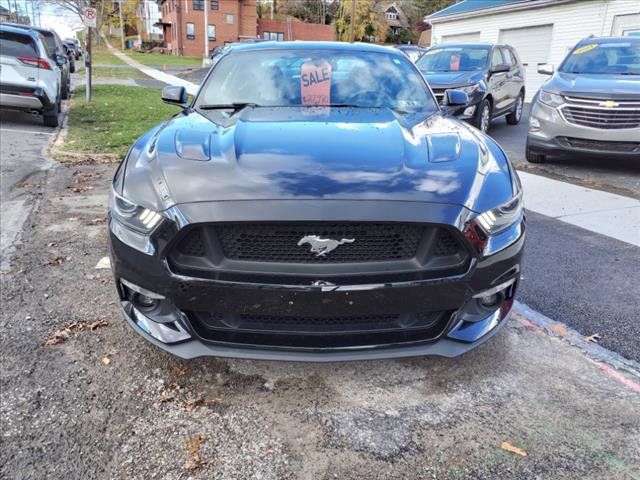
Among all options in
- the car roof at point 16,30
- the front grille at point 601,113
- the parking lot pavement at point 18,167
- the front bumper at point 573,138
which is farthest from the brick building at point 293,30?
the front grille at point 601,113

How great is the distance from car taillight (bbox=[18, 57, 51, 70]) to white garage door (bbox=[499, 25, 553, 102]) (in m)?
15.4

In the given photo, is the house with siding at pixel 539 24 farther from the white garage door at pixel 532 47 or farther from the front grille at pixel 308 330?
the front grille at pixel 308 330

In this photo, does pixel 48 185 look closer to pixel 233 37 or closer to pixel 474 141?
pixel 474 141

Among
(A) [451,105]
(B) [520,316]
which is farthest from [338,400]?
(A) [451,105]

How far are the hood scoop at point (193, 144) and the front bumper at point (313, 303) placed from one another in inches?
20.0

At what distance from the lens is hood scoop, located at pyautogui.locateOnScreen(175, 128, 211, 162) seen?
2.49 m

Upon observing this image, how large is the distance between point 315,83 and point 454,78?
6.74 m

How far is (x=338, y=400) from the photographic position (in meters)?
2.48

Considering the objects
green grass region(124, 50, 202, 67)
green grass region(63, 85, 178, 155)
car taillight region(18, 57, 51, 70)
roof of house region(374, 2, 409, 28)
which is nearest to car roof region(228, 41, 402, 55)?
green grass region(63, 85, 178, 155)

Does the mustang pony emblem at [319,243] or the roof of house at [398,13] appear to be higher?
the roof of house at [398,13]

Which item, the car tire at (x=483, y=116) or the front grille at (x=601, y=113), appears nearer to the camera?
the front grille at (x=601, y=113)

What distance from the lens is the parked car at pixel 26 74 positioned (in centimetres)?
979

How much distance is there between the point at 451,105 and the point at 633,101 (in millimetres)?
4219

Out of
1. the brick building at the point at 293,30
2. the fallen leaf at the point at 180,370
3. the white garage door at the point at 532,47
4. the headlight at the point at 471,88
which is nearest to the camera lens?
the fallen leaf at the point at 180,370
